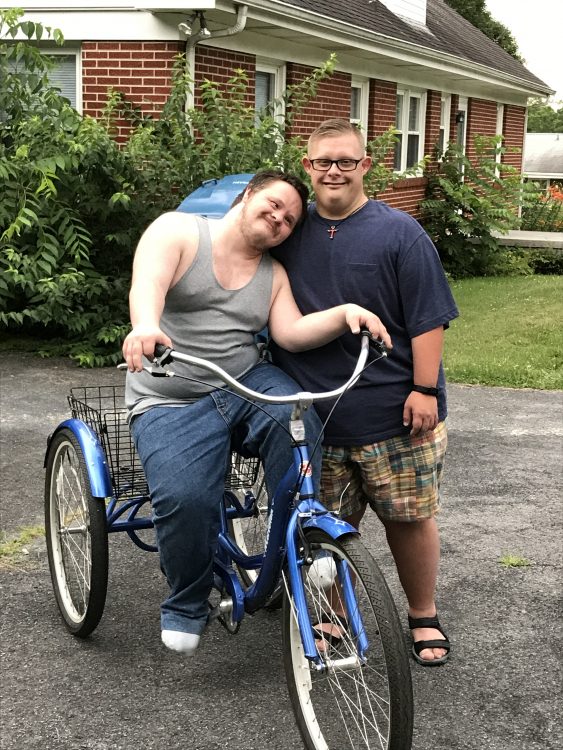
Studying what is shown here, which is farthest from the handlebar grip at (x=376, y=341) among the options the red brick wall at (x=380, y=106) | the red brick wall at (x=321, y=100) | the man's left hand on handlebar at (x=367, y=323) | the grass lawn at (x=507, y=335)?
the red brick wall at (x=380, y=106)

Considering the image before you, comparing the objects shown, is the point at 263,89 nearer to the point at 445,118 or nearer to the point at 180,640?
the point at 445,118

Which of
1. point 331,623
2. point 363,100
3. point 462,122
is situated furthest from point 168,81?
point 462,122

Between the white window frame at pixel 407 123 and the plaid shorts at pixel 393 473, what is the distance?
13.5 metres

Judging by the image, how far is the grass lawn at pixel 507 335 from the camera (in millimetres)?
8695

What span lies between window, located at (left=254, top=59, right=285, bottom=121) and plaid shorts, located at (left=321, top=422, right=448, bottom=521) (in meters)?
9.38

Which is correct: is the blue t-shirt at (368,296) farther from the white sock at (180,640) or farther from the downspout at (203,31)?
the downspout at (203,31)

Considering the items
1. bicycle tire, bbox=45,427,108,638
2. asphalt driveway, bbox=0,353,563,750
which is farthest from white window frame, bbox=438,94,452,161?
bicycle tire, bbox=45,427,108,638

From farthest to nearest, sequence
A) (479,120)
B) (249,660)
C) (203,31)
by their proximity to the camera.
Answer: (479,120), (203,31), (249,660)

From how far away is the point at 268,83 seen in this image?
42.1ft

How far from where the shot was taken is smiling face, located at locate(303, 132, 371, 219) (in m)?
3.30

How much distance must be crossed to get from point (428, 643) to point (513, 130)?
A: 22224mm

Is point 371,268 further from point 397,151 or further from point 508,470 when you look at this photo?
point 397,151

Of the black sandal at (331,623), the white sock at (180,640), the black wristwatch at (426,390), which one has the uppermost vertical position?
the black wristwatch at (426,390)

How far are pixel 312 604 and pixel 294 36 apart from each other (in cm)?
1033
